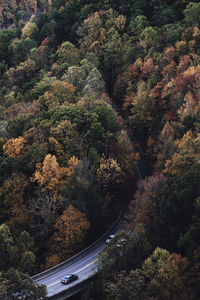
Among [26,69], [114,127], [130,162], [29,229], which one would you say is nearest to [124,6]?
[26,69]

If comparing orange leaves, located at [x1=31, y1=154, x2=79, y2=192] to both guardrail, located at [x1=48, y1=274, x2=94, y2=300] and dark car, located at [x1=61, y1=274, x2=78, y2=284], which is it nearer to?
dark car, located at [x1=61, y1=274, x2=78, y2=284]

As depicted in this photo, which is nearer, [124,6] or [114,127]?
[114,127]

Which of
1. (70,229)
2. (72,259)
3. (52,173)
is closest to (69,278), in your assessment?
(72,259)

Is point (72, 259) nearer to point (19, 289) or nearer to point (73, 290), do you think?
point (73, 290)

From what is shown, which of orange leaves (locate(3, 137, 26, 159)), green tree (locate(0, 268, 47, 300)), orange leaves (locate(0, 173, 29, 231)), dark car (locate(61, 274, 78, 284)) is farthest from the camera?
orange leaves (locate(3, 137, 26, 159))

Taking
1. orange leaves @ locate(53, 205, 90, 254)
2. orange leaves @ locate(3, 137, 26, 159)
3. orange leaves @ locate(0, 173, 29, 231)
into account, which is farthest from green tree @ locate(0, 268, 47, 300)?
orange leaves @ locate(3, 137, 26, 159)

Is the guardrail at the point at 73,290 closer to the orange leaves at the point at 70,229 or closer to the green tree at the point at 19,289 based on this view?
the green tree at the point at 19,289

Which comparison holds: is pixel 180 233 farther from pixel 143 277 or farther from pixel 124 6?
pixel 124 6
